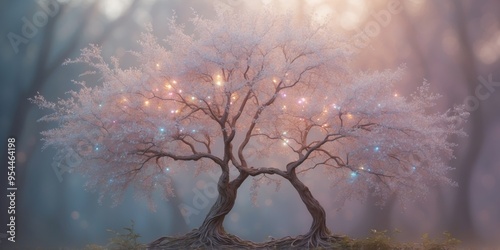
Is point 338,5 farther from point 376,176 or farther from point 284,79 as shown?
point 376,176

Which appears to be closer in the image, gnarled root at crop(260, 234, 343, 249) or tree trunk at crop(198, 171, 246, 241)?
gnarled root at crop(260, 234, 343, 249)

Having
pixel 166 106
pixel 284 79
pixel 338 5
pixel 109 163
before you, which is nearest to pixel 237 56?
pixel 284 79

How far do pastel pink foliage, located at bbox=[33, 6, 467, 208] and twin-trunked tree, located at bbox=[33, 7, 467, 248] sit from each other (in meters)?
0.02

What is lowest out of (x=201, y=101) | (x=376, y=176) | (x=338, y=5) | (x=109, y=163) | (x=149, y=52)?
(x=376, y=176)

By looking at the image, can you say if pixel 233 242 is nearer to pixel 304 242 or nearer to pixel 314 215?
pixel 304 242

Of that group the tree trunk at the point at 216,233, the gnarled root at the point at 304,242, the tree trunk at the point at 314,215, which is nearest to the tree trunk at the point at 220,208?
the tree trunk at the point at 216,233

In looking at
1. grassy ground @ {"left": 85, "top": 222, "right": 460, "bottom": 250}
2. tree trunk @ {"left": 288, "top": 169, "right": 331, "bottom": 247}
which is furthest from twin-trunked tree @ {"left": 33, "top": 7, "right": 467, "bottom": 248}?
grassy ground @ {"left": 85, "top": 222, "right": 460, "bottom": 250}

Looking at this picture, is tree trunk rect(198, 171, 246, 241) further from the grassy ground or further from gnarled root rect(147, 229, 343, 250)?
the grassy ground

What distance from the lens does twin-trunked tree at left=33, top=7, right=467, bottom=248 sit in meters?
9.56

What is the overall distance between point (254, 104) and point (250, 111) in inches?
7.1

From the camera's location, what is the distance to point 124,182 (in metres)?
10.2

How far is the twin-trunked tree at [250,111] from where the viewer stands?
9.56 meters

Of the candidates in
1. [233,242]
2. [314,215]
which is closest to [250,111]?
[314,215]

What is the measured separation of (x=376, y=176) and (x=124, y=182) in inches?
162
